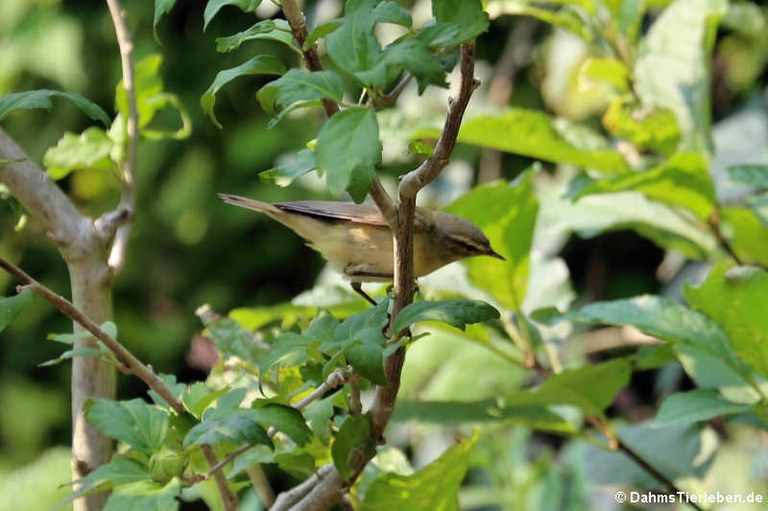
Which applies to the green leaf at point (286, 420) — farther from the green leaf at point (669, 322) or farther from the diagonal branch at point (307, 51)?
the green leaf at point (669, 322)

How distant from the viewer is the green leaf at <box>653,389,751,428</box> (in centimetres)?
142

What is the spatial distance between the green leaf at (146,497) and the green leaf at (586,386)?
791 millimetres

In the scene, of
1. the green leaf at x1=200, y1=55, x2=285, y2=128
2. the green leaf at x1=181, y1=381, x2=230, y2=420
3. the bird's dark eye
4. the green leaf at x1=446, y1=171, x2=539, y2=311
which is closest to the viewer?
the green leaf at x1=200, y1=55, x2=285, y2=128

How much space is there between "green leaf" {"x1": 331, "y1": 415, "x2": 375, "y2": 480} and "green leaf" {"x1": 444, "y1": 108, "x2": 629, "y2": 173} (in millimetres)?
904

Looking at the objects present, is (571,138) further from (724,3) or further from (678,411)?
(678,411)

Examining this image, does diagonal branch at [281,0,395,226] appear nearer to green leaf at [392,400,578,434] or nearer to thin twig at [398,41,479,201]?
thin twig at [398,41,479,201]

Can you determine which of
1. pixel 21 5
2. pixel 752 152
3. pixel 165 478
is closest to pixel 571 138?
pixel 752 152

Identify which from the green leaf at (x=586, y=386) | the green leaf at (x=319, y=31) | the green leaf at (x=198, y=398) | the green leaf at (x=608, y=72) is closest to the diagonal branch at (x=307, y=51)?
the green leaf at (x=319, y=31)

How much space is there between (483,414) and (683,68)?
856mm

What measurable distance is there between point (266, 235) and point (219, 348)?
8.83 feet

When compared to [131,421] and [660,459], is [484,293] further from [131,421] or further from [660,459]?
[131,421]

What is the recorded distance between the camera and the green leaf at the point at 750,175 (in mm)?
1686

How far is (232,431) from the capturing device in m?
1.04

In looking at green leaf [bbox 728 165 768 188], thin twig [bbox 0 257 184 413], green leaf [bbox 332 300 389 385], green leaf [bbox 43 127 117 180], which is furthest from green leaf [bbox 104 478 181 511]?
green leaf [bbox 728 165 768 188]
